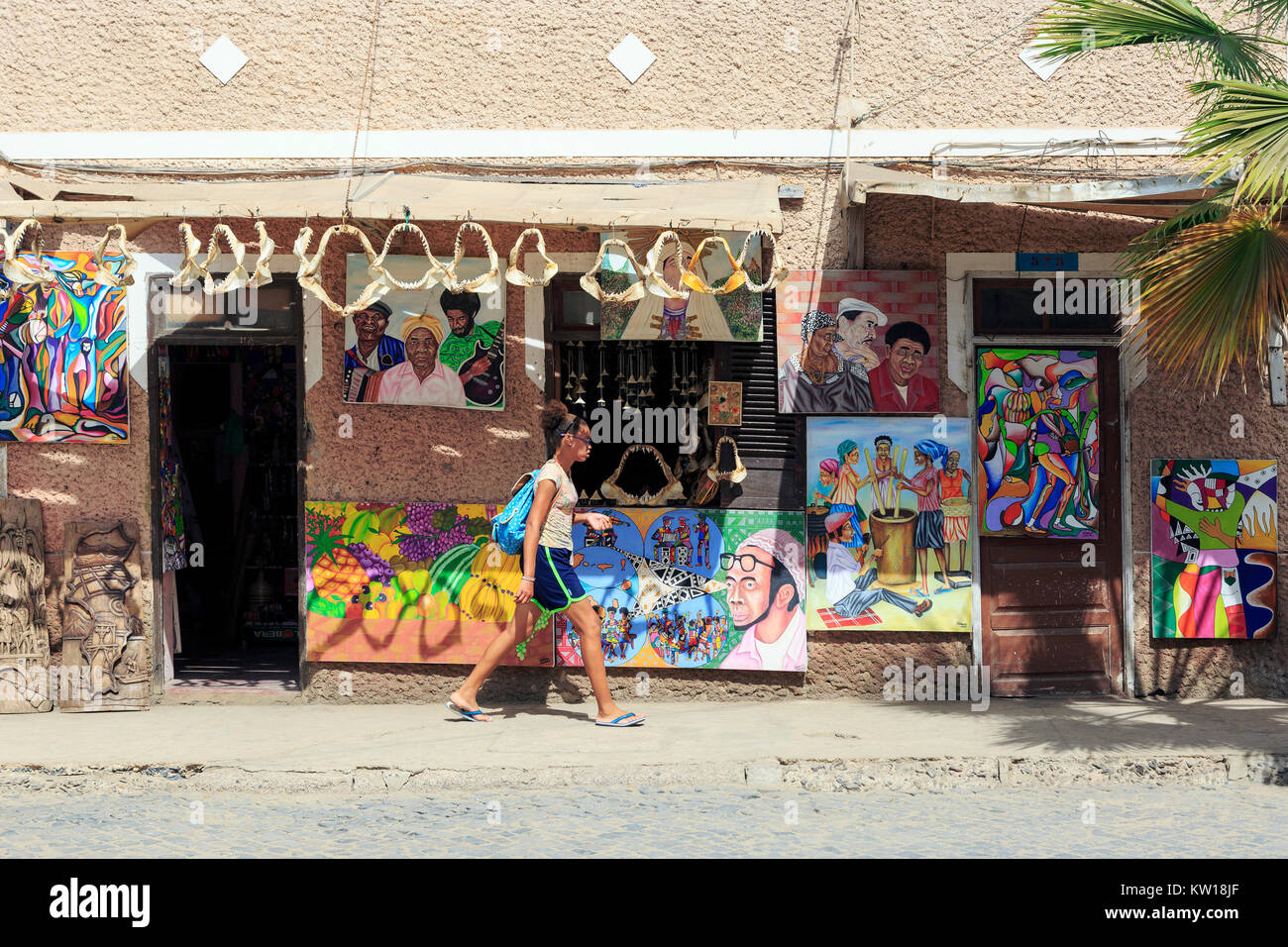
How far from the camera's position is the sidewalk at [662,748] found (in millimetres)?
6109

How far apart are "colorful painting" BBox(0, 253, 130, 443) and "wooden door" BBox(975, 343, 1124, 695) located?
5.64 metres

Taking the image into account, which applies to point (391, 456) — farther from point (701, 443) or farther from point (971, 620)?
point (971, 620)

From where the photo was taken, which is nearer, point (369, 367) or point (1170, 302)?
point (1170, 302)

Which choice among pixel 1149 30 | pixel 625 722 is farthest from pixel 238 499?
pixel 1149 30

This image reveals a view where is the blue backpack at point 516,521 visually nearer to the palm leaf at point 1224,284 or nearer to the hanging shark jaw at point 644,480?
the hanging shark jaw at point 644,480

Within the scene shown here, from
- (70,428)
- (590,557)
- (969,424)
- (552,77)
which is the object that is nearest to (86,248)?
(70,428)

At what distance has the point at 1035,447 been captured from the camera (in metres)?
7.88

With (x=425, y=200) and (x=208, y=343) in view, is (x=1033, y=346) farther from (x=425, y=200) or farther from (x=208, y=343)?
(x=208, y=343)

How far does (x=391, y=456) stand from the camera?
7.86 m

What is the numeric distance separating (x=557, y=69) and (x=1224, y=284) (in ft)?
13.8

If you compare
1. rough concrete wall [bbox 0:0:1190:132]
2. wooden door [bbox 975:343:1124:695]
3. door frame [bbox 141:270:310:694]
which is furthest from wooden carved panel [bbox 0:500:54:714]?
wooden door [bbox 975:343:1124:695]

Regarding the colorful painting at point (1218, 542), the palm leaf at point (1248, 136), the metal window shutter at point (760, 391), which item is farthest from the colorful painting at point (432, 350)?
the colorful painting at point (1218, 542)

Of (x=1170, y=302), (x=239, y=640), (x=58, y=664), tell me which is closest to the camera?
(x=1170, y=302)

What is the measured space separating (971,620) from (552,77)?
4.38 metres
